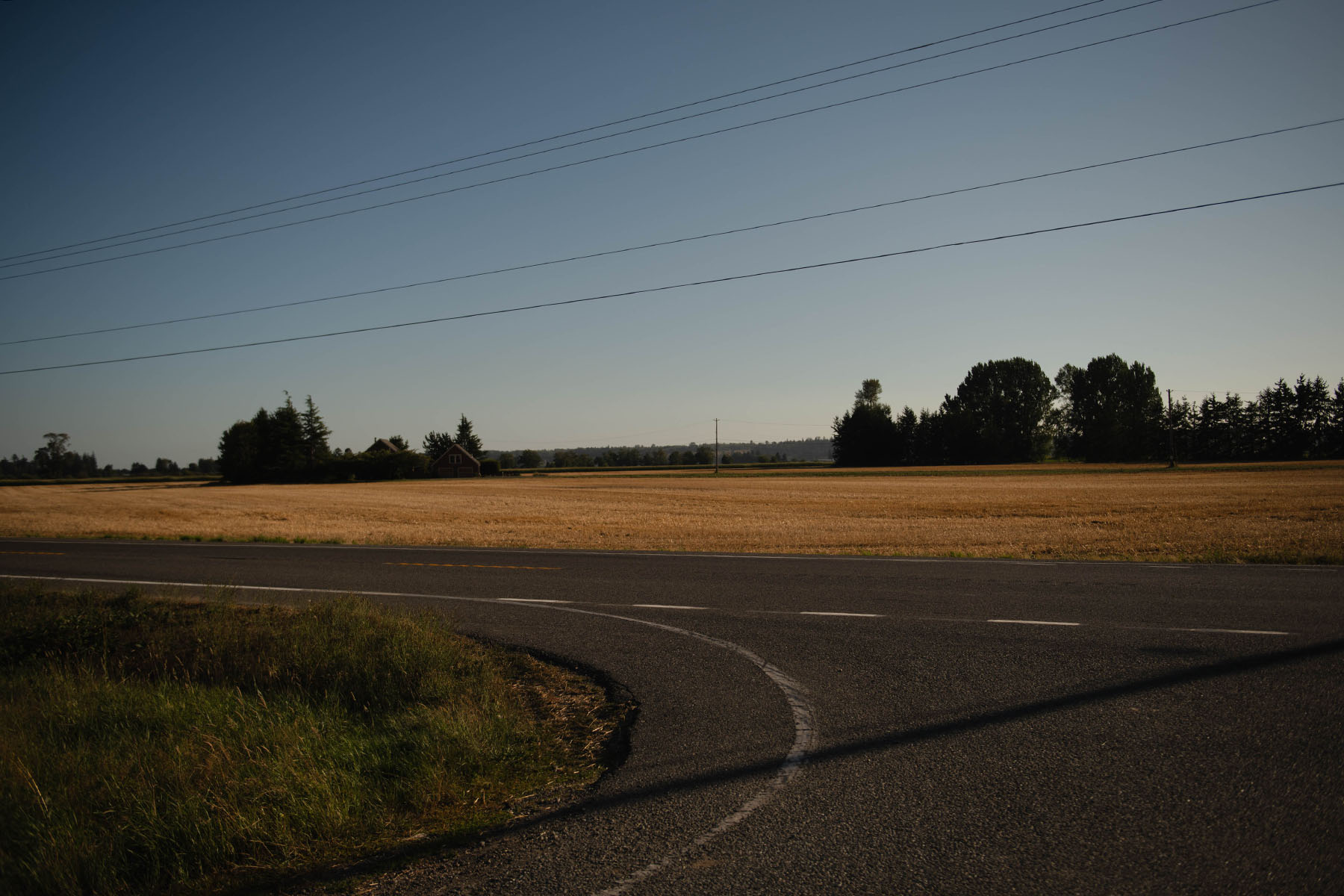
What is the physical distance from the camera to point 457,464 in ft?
347

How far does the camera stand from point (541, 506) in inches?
1464

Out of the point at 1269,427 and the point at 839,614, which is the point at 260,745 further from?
the point at 1269,427

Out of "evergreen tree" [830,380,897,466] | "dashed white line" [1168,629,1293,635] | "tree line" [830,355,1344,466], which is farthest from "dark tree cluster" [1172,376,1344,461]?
"dashed white line" [1168,629,1293,635]

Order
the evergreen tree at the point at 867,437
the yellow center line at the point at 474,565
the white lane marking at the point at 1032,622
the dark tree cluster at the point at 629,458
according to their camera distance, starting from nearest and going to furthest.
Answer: the white lane marking at the point at 1032,622, the yellow center line at the point at 474,565, the evergreen tree at the point at 867,437, the dark tree cluster at the point at 629,458

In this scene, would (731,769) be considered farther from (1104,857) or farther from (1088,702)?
(1088,702)

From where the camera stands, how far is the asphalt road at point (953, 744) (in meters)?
3.30

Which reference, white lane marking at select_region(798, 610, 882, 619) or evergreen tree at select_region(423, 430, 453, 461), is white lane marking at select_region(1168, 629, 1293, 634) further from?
evergreen tree at select_region(423, 430, 453, 461)

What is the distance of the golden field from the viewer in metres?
16.7

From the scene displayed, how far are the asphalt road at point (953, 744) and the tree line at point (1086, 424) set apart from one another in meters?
95.3

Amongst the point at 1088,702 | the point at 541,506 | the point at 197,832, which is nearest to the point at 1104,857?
the point at 1088,702

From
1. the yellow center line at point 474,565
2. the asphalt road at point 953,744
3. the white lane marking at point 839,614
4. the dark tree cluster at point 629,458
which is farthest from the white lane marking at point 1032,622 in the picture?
the dark tree cluster at point 629,458

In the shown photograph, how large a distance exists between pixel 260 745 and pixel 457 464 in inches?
4139

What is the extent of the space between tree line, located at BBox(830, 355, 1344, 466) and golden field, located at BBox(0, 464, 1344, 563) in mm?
43597

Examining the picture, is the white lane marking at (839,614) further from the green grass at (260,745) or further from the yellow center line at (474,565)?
the yellow center line at (474,565)
